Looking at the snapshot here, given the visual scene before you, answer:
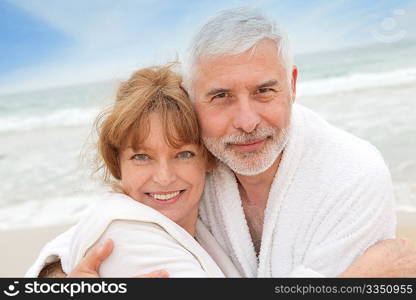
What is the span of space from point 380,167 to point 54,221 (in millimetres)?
4012

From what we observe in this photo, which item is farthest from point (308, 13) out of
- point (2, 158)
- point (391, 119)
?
point (2, 158)

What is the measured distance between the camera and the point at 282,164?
7.75 feet

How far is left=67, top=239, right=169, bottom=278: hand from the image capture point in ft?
6.26

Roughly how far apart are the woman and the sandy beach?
8.03 feet

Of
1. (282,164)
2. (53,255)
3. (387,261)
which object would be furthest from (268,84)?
(53,255)

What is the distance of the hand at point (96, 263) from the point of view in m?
1.91

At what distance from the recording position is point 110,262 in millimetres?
1958

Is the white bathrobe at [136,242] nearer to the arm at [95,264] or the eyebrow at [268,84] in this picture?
the arm at [95,264]

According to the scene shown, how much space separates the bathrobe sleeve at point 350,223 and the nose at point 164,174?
63 cm

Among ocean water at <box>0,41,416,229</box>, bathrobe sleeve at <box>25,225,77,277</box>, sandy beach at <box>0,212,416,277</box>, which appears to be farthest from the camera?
ocean water at <box>0,41,416,229</box>

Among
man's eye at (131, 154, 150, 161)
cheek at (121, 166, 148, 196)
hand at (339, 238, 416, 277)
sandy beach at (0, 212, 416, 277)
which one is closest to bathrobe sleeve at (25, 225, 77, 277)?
cheek at (121, 166, 148, 196)

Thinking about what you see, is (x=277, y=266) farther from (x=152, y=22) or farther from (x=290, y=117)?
(x=152, y=22)

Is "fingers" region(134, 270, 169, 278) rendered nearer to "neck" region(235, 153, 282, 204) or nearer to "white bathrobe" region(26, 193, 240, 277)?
"white bathrobe" region(26, 193, 240, 277)

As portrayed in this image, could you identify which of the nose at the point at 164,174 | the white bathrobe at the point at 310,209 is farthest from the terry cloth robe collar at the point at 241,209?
the nose at the point at 164,174
